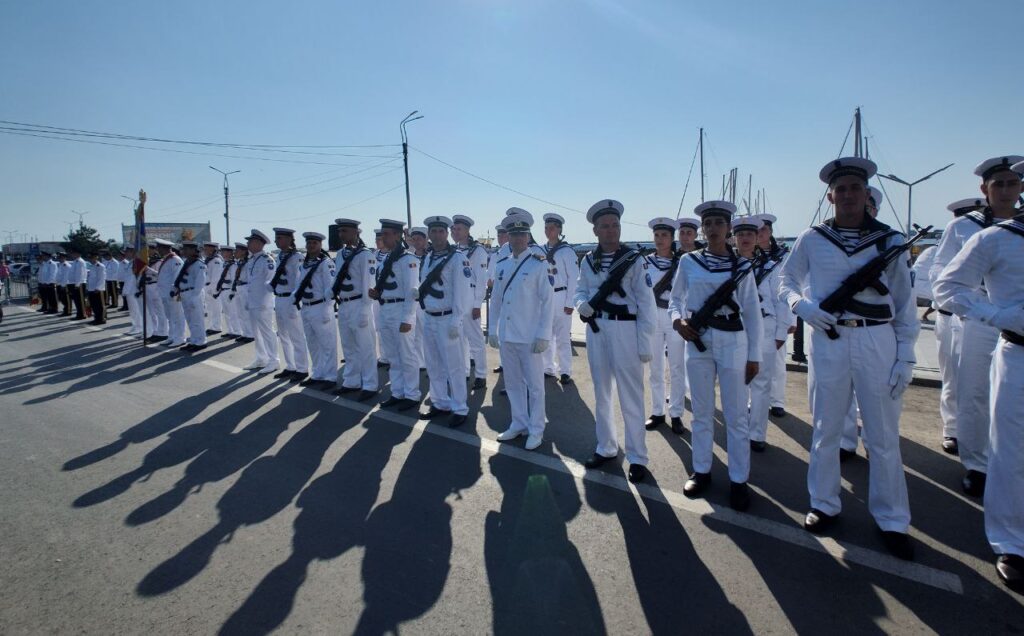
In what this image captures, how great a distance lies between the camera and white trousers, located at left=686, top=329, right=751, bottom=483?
3.66 meters

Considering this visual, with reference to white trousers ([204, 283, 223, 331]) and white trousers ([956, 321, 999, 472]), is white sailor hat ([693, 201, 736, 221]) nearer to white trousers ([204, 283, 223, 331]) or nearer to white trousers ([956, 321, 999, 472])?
white trousers ([956, 321, 999, 472])

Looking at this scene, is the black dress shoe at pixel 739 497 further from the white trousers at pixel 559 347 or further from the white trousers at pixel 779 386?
the white trousers at pixel 559 347

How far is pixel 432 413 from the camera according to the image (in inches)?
230

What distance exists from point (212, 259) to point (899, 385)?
14157 mm

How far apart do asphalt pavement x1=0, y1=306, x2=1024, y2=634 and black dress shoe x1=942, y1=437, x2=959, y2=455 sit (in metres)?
0.07

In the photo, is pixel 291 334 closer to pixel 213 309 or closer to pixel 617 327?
pixel 617 327

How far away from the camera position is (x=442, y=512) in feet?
11.7

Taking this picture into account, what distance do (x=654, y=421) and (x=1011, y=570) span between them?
301cm

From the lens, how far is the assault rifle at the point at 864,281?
3.00 metres

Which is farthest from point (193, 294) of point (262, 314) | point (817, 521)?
point (817, 521)

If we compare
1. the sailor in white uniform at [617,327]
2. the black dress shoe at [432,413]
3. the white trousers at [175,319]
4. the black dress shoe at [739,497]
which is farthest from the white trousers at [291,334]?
the black dress shoe at [739,497]

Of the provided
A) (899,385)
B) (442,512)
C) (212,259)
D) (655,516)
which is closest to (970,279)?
(899,385)

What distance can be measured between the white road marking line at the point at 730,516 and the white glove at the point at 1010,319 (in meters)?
1.38

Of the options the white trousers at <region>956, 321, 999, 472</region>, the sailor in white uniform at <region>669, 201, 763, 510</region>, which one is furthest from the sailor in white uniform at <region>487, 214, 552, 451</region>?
the white trousers at <region>956, 321, 999, 472</region>
